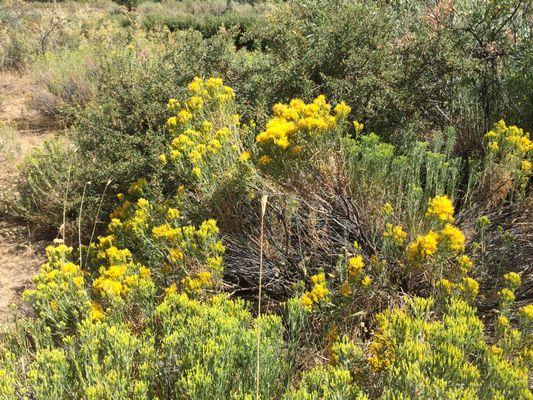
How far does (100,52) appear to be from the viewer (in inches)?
323

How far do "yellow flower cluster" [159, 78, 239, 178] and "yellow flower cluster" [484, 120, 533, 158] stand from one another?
1688 millimetres

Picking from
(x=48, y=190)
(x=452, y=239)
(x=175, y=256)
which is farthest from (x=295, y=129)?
(x=48, y=190)

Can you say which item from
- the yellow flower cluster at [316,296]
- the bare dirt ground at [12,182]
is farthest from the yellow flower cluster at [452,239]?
the bare dirt ground at [12,182]

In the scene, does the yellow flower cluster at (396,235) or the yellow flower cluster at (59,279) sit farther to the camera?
the yellow flower cluster at (59,279)

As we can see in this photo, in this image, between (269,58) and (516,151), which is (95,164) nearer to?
(269,58)

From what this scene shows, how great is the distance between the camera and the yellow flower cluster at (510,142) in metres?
3.01

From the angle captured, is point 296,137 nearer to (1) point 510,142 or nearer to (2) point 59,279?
(1) point 510,142

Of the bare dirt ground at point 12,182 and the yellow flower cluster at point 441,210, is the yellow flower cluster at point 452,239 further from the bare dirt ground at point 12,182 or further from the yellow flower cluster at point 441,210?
the bare dirt ground at point 12,182

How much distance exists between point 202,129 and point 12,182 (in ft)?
9.08

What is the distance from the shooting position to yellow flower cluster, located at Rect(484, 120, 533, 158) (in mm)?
3014

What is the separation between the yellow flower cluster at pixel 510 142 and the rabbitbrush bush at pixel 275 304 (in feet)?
0.05

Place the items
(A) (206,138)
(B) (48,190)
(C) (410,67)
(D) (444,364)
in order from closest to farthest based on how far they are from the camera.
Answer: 1. (D) (444,364)
2. (A) (206,138)
3. (C) (410,67)
4. (B) (48,190)

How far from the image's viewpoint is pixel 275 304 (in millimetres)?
2916

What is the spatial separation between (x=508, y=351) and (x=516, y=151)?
155 centimetres
